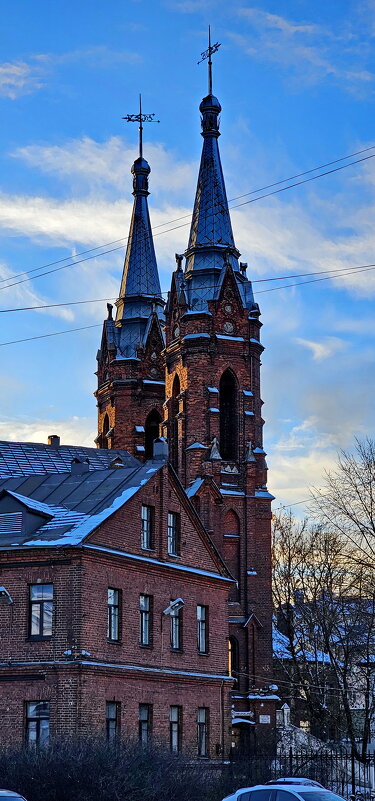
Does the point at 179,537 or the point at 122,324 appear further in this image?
the point at 122,324

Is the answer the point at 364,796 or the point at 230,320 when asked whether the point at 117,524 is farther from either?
the point at 230,320

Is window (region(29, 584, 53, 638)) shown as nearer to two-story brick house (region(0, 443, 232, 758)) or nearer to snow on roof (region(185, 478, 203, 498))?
two-story brick house (region(0, 443, 232, 758))

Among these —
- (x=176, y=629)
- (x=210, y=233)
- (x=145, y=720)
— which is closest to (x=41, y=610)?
(x=145, y=720)

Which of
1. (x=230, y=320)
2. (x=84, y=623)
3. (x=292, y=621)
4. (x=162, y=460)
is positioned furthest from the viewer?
(x=292, y=621)

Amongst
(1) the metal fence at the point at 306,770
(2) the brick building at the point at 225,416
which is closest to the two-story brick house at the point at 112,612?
(1) the metal fence at the point at 306,770

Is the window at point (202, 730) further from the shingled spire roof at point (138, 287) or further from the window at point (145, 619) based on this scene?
the shingled spire roof at point (138, 287)

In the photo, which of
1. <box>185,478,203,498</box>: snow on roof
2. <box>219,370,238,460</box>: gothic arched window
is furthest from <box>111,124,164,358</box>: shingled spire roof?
<box>185,478,203,498</box>: snow on roof

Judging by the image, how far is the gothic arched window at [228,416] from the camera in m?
61.5

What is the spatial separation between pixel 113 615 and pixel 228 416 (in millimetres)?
26734

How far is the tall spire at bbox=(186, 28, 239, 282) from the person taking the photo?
64.1m

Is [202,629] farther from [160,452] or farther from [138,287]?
[138,287]

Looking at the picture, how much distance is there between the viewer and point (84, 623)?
34344mm

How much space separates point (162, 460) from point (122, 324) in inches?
1401

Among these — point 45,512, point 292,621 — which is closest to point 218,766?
point 45,512
